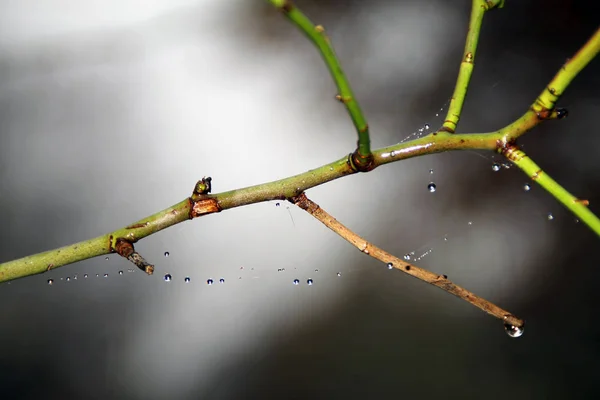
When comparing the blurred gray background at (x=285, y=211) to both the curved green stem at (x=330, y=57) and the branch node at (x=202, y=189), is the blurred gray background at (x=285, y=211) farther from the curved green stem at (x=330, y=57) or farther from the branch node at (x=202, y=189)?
the curved green stem at (x=330, y=57)

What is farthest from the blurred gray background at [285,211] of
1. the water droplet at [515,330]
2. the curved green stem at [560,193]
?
the curved green stem at [560,193]

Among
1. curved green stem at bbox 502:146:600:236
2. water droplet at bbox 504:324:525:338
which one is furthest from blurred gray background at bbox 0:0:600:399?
curved green stem at bbox 502:146:600:236

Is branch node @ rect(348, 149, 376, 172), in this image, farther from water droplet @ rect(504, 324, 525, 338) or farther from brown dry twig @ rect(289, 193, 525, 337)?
water droplet @ rect(504, 324, 525, 338)

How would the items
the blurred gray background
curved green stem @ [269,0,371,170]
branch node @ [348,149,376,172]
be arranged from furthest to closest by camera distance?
the blurred gray background → branch node @ [348,149,376,172] → curved green stem @ [269,0,371,170]

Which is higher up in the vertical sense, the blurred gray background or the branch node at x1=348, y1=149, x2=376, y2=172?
the blurred gray background

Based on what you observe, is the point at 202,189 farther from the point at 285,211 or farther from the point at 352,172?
the point at 285,211

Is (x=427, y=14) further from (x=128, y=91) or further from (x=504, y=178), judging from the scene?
(x=128, y=91)

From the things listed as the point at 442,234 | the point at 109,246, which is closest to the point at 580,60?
the point at 109,246
